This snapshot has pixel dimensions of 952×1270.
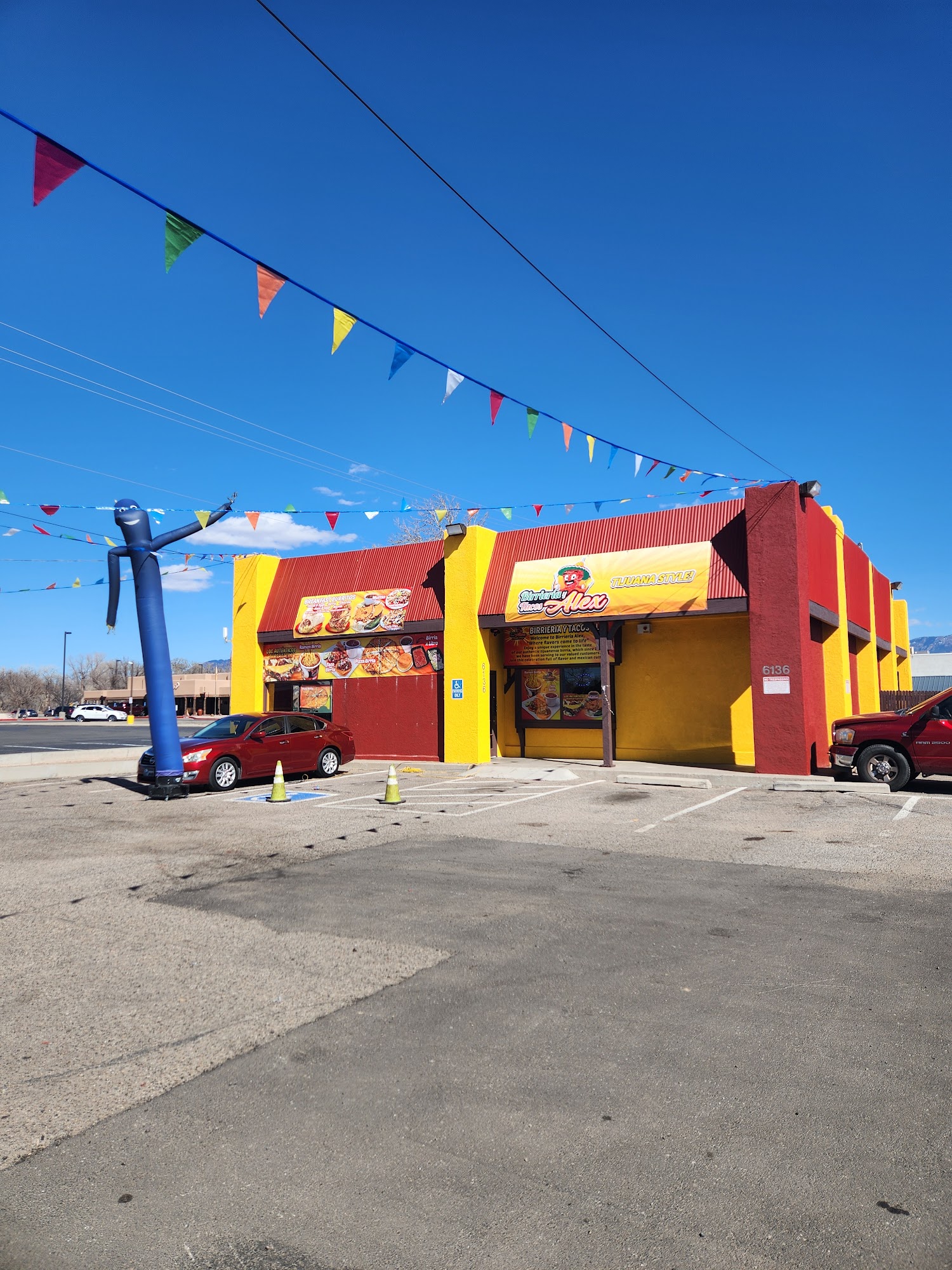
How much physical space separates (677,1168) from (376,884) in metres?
4.96

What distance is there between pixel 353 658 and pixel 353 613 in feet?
4.12

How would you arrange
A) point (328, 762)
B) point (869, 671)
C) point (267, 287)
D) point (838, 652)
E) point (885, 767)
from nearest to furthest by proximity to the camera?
point (267, 287), point (885, 767), point (328, 762), point (838, 652), point (869, 671)

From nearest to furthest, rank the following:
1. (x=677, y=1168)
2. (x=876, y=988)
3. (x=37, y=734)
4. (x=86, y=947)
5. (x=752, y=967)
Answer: (x=677, y=1168) < (x=876, y=988) < (x=752, y=967) < (x=86, y=947) < (x=37, y=734)

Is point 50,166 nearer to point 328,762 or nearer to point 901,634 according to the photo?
point 328,762

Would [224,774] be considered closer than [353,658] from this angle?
Yes

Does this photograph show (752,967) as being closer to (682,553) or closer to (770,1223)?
(770,1223)

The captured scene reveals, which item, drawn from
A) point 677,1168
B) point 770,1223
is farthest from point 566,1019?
point 770,1223

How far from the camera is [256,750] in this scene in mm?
16125

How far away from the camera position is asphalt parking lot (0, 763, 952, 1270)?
9.55 feet

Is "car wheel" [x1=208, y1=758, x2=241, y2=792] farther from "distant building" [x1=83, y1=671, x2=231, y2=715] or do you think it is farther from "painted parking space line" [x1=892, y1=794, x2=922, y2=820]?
"distant building" [x1=83, y1=671, x2=231, y2=715]

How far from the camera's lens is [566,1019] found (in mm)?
4613

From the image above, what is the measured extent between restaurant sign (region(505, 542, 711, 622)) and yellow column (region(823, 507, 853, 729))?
4.59 m

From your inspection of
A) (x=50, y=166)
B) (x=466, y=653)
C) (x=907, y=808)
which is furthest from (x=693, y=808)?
(x=50, y=166)

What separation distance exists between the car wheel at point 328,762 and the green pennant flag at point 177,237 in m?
11.2
